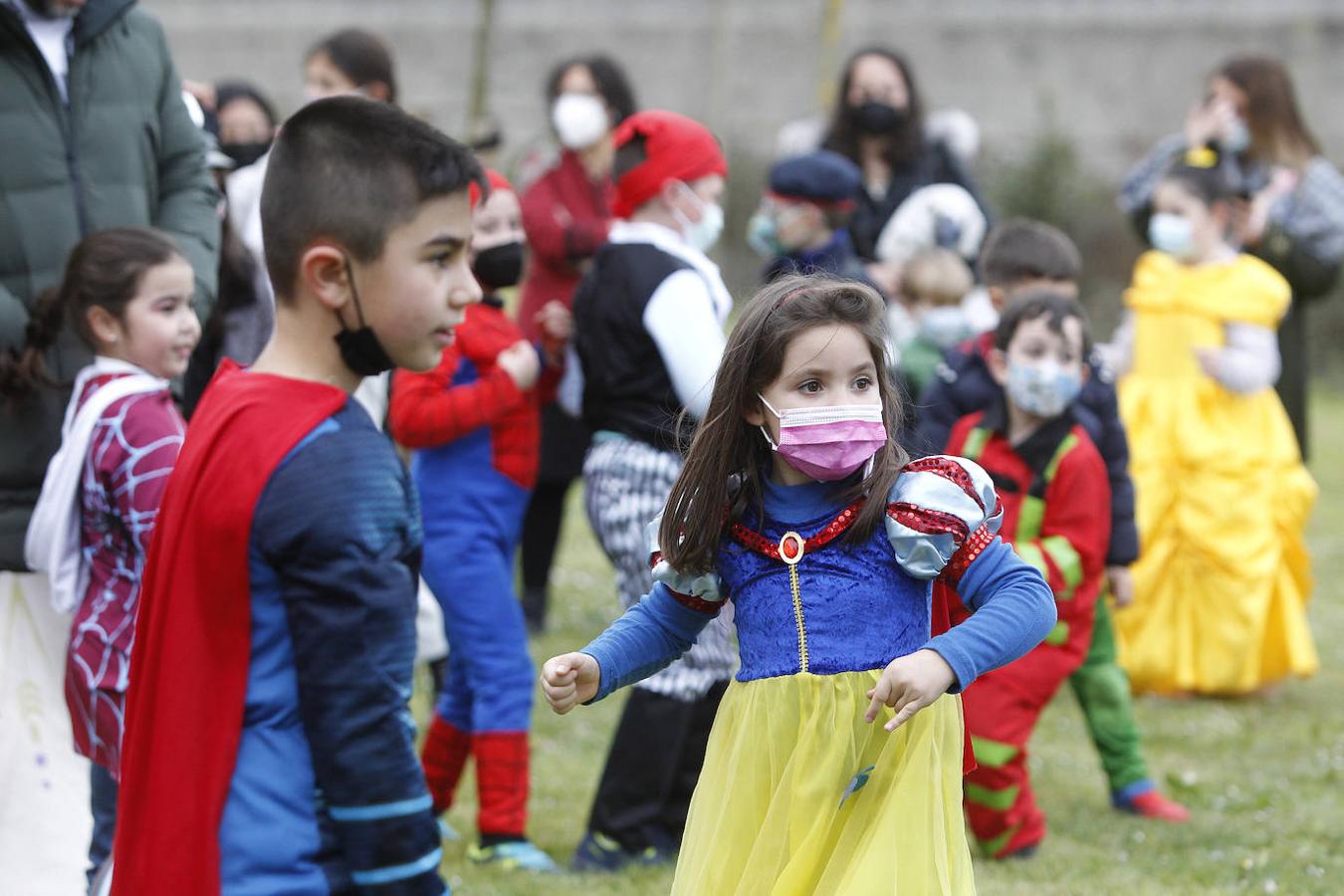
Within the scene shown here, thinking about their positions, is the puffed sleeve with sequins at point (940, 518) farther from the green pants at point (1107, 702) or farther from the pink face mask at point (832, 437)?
the green pants at point (1107, 702)

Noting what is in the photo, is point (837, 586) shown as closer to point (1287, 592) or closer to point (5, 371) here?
point (5, 371)

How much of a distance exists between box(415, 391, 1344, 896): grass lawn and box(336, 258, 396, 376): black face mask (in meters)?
2.23

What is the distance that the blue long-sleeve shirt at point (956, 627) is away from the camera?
2.77m

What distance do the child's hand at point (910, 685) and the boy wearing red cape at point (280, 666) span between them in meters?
0.70

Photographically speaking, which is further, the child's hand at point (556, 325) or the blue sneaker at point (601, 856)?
the child's hand at point (556, 325)

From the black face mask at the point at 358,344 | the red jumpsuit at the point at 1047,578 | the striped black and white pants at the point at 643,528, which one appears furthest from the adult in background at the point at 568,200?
the black face mask at the point at 358,344

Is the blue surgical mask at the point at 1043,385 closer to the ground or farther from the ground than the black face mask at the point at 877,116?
closer to the ground

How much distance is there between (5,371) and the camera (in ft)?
12.9

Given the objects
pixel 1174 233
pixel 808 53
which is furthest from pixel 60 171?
pixel 808 53

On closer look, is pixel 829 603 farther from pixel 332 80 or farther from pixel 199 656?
pixel 332 80

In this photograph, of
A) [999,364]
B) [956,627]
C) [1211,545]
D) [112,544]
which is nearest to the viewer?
[956,627]

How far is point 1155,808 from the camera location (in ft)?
17.6

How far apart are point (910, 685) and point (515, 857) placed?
2.32 m

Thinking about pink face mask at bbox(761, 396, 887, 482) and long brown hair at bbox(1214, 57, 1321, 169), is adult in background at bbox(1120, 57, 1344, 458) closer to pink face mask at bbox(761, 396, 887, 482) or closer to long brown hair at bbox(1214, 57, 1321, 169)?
long brown hair at bbox(1214, 57, 1321, 169)
